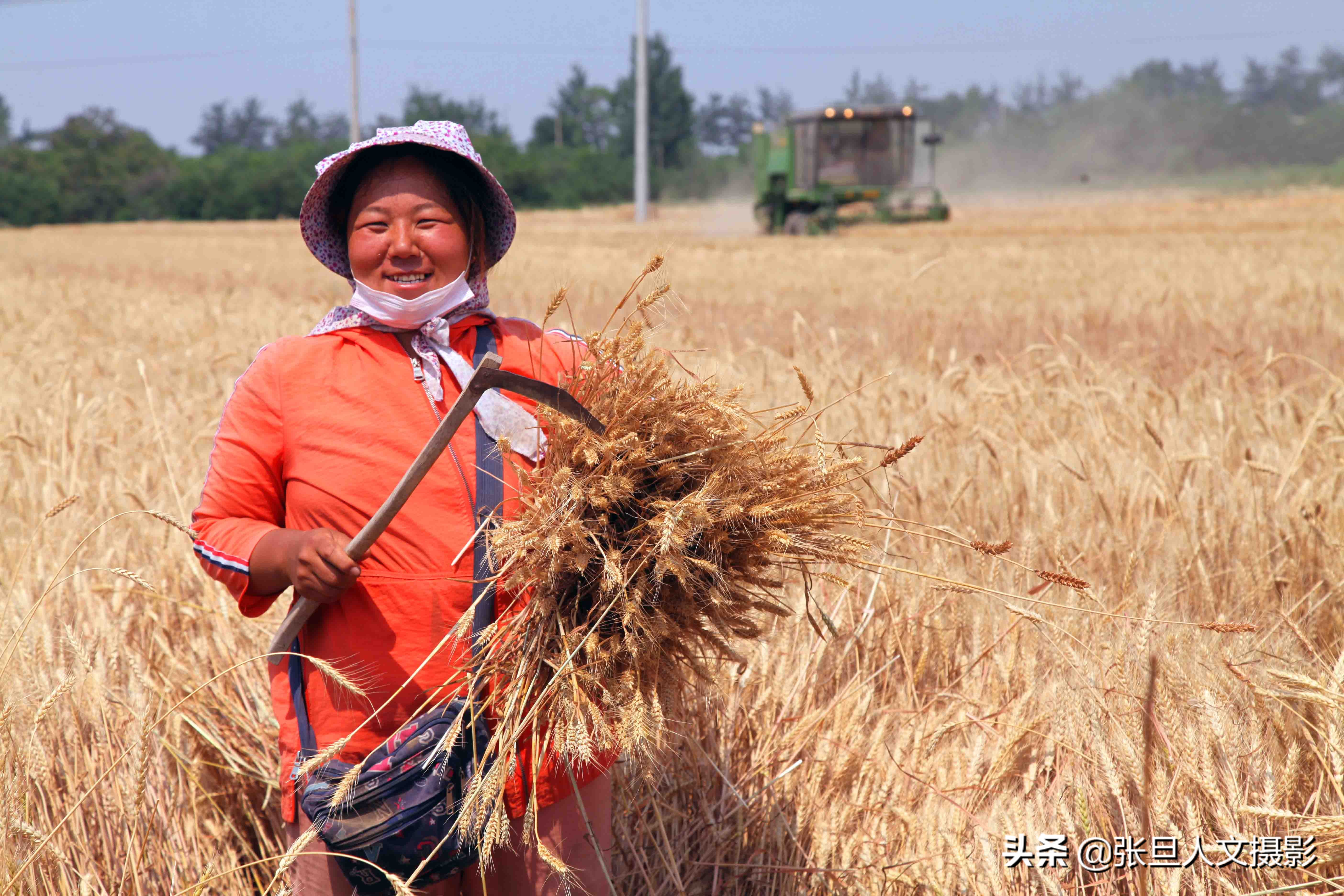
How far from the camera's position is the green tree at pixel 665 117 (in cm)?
7444

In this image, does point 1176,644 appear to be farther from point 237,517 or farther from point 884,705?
point 237,517

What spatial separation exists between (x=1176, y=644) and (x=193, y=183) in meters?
60.3

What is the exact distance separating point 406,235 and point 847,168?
23.9m

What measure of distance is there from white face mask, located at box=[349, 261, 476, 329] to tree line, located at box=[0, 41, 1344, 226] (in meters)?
34.3

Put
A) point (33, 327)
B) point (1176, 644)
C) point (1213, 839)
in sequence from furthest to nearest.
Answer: point (33, 327) < point (1176, 644) < point (1213, 839)

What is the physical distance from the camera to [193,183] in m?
55.3

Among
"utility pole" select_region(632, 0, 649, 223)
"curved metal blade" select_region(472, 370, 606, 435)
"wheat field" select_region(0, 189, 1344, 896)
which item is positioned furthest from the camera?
"utility pole" select_region(632, 0, 649, 223)

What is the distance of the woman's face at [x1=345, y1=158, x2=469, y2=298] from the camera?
68.6 inches

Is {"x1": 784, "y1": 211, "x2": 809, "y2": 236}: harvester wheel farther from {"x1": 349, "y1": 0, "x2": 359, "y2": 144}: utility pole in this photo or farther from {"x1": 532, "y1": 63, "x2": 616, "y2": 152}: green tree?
{"x1": 532, "y1": 63, "x2": 616, "y2": 152}: green tree

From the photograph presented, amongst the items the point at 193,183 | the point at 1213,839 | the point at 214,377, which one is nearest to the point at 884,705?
the point at 1213,839

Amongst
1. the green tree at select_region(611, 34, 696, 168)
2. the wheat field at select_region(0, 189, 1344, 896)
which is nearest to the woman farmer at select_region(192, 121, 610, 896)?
the wheat field at select_region(0, 189, 1344, 896)

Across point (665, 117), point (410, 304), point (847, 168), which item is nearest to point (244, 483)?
point (410, 304)

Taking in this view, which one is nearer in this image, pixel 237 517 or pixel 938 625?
pixel 237 517

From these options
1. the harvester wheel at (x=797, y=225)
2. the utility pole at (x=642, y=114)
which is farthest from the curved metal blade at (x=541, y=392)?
the utility pole at (x=642, y=114)
